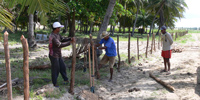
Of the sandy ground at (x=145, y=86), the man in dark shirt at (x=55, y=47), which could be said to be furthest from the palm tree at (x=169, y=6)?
the man in dark shirt at (x=55, y=47)

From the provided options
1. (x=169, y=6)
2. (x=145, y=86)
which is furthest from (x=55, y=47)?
(x=169, y=6)

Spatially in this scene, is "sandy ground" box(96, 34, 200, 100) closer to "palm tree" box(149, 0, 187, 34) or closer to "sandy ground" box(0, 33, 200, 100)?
"sandy ground" box(0, 33, 200, 100)

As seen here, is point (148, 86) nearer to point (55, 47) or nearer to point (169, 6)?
point (55, 47)

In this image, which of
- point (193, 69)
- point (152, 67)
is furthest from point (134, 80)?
point (193, 69)

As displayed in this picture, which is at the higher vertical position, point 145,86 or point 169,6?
point 169,6

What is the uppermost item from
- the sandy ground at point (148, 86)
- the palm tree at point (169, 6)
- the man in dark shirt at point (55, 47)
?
the palm tree at point (169, 6)

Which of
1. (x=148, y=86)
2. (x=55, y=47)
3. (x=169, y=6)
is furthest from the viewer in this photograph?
(x=169, y=6)

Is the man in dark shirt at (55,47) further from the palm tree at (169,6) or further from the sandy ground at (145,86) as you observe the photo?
the palm tree at (169,6)

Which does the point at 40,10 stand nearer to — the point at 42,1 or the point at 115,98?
the point at 42,1

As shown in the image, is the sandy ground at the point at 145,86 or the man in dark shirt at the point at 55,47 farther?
the sandy ground at the point at 145,86

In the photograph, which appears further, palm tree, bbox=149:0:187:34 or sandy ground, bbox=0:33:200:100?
palm tree, bbox=149:0:187:34

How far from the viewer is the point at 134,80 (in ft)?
20.0

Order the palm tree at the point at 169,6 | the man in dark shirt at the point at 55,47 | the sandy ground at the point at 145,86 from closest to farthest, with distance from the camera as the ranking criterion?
the man in dark shirt at the point at 55,47 < the sandy ground at the point at 145,86 < the palm tree at the point at 169,6

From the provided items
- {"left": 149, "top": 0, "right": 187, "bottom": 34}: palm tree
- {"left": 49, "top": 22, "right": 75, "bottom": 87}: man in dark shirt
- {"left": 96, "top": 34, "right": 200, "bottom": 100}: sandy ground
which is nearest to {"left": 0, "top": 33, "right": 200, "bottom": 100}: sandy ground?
{"left": 96, "top": 34, "right": 200, "bottom": 100}: sandy ground
